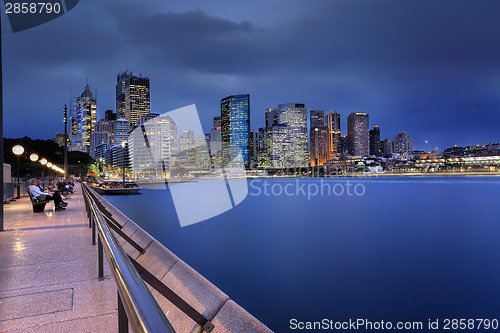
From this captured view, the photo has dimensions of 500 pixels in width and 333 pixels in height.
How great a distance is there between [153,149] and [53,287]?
568ft

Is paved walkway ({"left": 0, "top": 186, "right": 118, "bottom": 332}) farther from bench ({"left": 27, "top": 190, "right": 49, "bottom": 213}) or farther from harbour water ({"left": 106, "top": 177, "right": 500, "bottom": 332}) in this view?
harbour water ({"left": 106, "top": 177, "right": 500, "bottom": 332})

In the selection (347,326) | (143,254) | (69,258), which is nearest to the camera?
(69,258)

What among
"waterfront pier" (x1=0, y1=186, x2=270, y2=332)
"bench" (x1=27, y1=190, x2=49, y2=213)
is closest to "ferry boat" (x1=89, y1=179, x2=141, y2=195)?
"bench" (x1=27, y1=190, x2=49, y2=213)

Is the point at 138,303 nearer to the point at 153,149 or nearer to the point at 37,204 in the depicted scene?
the point at 37,204

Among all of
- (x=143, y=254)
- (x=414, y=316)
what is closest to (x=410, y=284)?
(x=414, y=316)

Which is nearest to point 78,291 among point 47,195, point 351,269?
point 47,195

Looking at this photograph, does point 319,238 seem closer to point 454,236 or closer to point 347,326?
point 454,236

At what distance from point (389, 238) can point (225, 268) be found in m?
13.0

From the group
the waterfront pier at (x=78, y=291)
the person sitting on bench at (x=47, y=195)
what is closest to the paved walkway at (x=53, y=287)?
the waterfront pier at (x=78, y=291)

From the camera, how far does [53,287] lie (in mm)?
4566

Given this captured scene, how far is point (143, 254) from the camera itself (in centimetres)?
691

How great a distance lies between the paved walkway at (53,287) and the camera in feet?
11.6

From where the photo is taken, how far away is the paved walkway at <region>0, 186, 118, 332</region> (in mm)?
3521

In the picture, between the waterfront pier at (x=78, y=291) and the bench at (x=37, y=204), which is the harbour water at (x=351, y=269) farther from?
the bench at (x=37, y=204)
